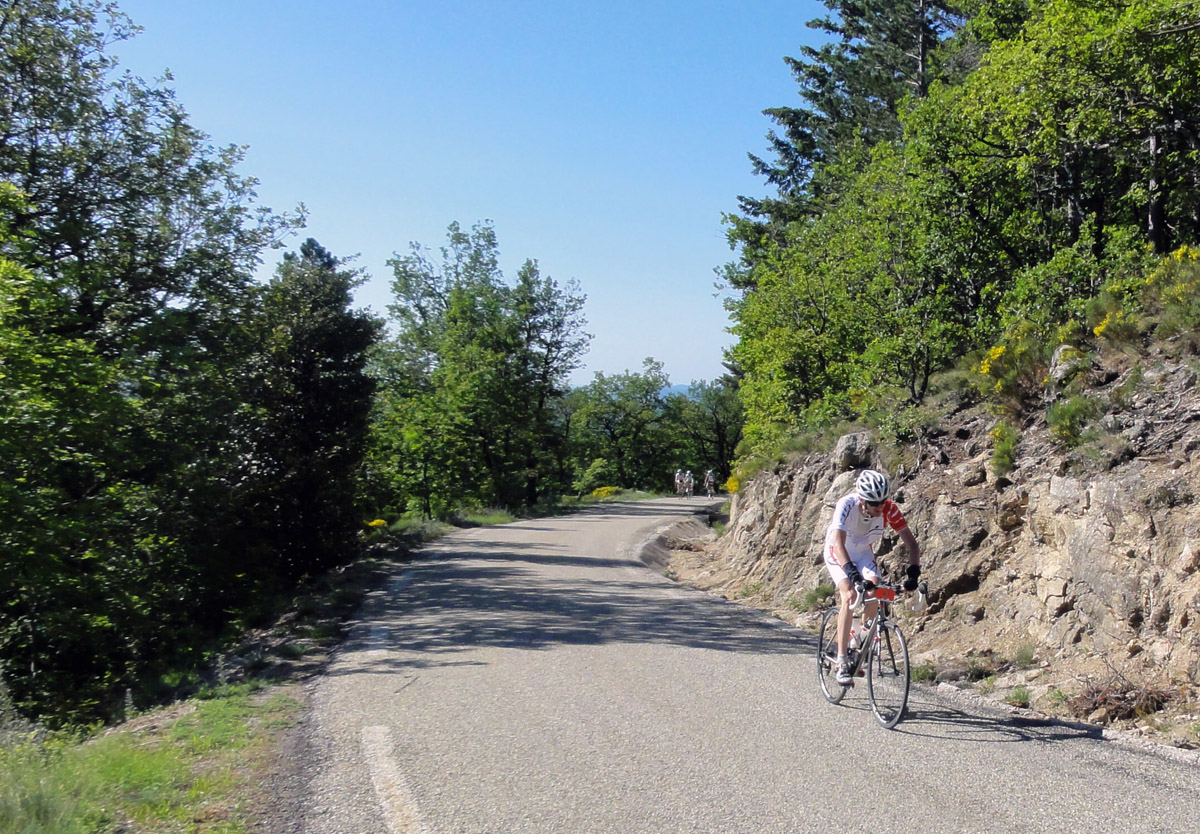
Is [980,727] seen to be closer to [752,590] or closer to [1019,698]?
[1019,698]

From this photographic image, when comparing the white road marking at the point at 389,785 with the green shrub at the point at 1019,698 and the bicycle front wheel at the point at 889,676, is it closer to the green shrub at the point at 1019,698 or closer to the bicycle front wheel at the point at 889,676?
the bicycle front wheel at the point at 889,676

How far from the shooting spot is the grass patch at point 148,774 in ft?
14.6

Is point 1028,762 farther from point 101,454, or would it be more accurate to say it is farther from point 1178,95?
point 101,454

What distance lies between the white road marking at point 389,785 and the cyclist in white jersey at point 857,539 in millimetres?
3397

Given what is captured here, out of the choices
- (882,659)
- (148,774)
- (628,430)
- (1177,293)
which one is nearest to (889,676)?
(882,659)

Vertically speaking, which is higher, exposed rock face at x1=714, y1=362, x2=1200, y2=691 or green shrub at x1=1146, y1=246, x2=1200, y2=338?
green shrub at x1=1146, y1=246, x2=1200, y2=338

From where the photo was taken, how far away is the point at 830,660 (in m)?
7.12

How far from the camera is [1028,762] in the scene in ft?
17.7

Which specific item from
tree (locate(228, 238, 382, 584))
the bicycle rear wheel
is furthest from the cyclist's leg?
tree (locate(228, 238, 382, 584))

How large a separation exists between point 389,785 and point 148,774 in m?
1.47

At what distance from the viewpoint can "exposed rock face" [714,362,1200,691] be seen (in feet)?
22.7

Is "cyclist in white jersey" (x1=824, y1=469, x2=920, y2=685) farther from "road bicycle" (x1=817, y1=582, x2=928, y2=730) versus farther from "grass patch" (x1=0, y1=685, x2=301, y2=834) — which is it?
"grass patch" (x1=0, y1=685, x2=301, y2=834)

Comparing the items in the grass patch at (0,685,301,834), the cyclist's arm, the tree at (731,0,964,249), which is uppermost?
the tree at (731,0,964,249)

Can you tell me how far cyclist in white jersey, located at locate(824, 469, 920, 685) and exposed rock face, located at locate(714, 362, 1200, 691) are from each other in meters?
1.98
